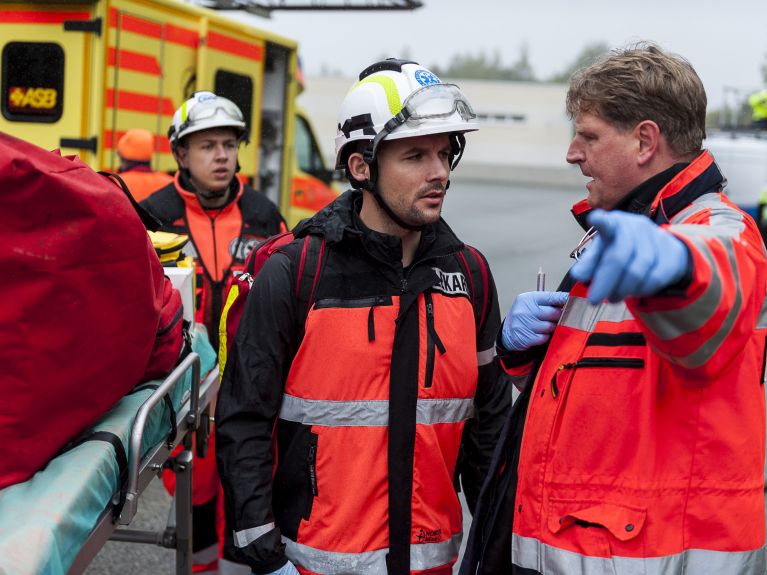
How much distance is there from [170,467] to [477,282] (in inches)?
55.0

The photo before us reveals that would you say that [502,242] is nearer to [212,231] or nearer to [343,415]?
[212,231]

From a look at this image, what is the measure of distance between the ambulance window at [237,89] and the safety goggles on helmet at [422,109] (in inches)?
225

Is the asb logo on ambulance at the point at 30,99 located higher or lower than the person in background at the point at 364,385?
higher

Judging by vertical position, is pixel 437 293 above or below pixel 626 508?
above

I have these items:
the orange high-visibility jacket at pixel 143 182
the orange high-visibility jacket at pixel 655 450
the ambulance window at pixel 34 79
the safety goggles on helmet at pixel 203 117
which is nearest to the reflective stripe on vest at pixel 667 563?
the orange high-visibility jacket at pixel 655 450

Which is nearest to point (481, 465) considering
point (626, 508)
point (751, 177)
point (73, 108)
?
point (626, 508)

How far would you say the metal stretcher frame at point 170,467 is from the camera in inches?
92.4

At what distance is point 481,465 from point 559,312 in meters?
0.69

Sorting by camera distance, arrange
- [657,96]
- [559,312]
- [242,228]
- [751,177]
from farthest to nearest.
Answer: [751,177]
[242,228]
[559,312]
[657,96]

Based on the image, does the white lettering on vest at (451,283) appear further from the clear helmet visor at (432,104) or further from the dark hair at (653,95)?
the dark hair at (653,95)

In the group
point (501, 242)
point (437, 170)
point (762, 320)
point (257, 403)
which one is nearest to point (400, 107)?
point (437, 170)

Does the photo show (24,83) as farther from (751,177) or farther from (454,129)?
(751,177)

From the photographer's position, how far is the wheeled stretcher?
193 cm

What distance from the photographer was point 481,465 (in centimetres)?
290
